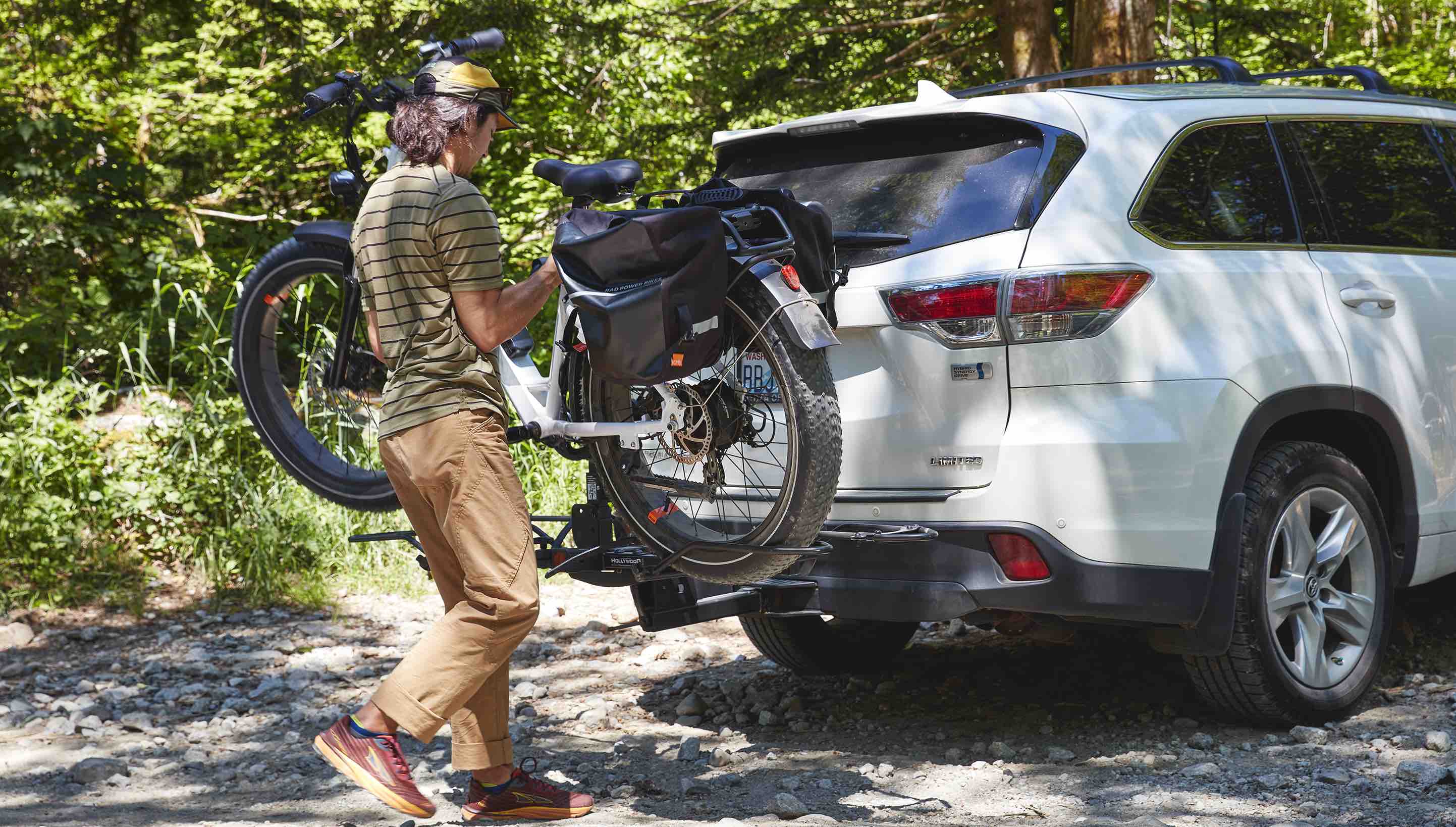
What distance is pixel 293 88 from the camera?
1207cm

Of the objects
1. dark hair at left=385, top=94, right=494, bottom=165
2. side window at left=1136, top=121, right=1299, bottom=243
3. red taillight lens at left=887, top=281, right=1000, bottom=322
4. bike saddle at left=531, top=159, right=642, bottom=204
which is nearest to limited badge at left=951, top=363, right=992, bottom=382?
red taillight lens at left=887, top=281, right=1000, bottom=322

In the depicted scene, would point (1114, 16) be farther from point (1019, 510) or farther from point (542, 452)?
point (1019, 510)

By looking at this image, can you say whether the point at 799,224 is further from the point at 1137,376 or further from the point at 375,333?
the point at 375,333

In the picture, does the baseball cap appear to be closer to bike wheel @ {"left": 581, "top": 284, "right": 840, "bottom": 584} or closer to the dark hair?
the dark hair

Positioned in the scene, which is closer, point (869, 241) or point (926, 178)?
point (869, 241)

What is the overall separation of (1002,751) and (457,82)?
264 centimetres

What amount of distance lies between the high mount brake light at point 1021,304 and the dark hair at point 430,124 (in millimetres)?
1282

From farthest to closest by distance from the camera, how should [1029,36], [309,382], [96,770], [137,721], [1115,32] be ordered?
Result: [1029,36]
[1115,32]
[309,382]
[137,721]
[96,770]

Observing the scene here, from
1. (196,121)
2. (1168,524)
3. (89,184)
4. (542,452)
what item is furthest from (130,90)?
(1168,524)

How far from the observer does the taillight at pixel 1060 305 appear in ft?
12.1

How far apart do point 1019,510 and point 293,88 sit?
10.1 m

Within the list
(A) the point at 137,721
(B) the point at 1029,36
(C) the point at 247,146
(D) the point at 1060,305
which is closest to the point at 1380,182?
(D) the point at 1060,305

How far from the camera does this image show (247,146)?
1405cm

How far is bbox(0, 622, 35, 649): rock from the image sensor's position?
659 centimetres
